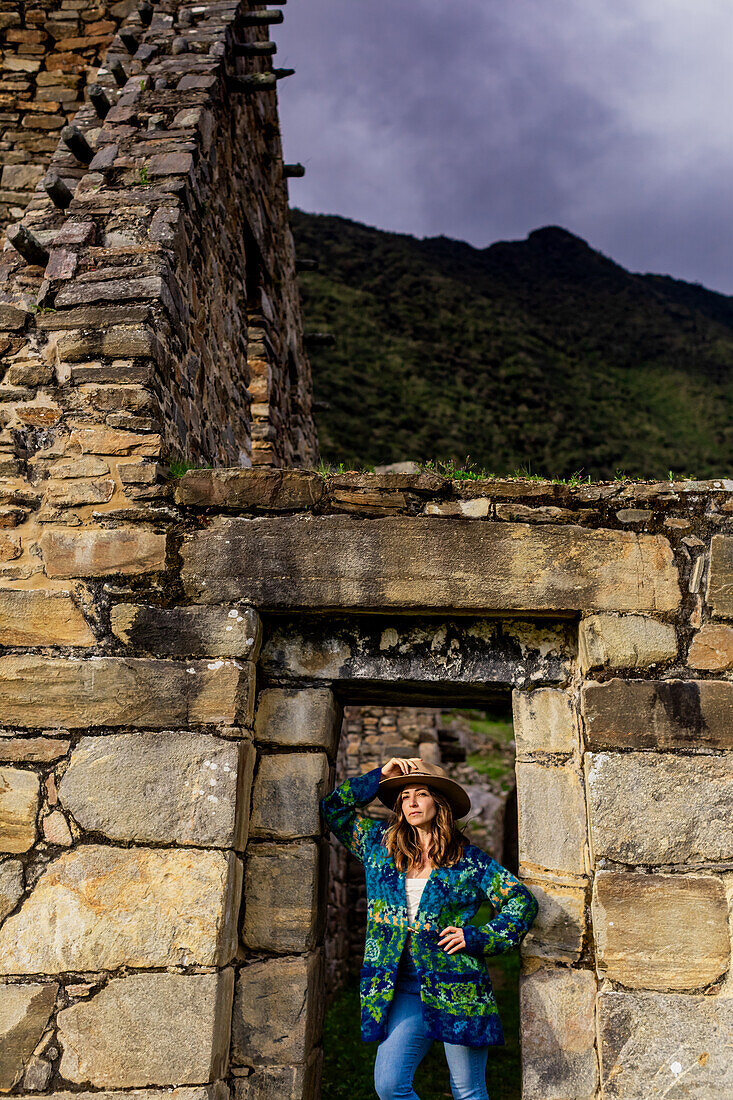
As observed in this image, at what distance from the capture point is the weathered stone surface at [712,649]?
2.88m

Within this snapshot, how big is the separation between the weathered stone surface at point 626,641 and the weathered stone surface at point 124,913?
1501 mm

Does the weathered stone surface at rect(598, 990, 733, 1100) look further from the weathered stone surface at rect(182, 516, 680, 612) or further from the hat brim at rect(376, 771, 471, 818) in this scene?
the weathered stone surface at rect(182, 516, 680, 612)

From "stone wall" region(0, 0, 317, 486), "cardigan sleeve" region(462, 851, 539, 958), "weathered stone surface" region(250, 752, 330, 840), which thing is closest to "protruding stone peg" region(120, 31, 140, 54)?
"stone wall" region(0, 0, 317, 486)

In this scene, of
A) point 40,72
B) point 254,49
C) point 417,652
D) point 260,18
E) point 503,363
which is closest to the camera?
point 417,652

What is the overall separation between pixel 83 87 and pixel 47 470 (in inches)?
152

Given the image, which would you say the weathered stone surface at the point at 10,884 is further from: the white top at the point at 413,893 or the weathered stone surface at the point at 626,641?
the weathered stone surface at the point at 626,641

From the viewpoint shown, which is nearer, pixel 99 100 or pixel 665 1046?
pixel 665 1046

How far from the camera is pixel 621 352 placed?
42250 millimetres

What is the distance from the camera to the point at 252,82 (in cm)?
487

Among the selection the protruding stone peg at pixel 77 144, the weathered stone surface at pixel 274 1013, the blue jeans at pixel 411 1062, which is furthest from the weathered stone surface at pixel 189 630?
the protruding stone peg at pixel 77 144

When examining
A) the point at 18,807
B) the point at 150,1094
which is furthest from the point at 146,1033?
the point at 18,807

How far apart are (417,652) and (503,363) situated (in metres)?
34.2

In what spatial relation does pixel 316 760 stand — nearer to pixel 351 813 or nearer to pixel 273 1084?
pixel 351 813

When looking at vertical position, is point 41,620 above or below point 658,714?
above
